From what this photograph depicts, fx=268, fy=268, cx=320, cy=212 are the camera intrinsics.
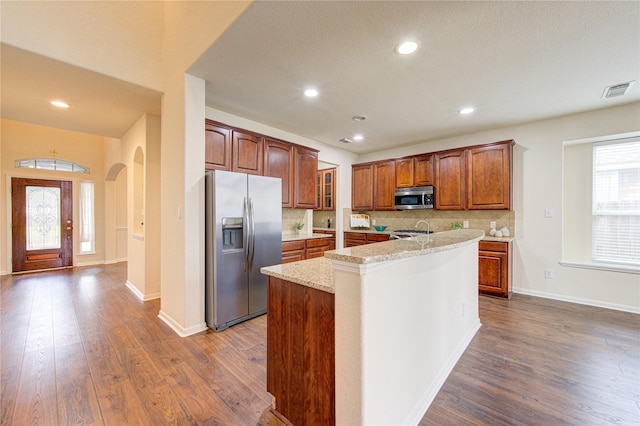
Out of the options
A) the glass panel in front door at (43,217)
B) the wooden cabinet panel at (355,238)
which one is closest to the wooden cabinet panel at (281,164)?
the wooden cabinet panel at (355,238)

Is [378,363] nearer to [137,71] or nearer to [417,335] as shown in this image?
[417,335]

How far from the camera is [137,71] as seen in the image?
9.60 ft

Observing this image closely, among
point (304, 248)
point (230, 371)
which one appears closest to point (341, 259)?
point (230, 371)

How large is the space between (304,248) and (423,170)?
8.55ft

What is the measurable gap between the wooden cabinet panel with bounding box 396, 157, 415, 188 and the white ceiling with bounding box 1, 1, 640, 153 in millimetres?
973

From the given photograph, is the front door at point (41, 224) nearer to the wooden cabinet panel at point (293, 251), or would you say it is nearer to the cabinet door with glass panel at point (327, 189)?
the wooden cabinet panel at point (293, 251)

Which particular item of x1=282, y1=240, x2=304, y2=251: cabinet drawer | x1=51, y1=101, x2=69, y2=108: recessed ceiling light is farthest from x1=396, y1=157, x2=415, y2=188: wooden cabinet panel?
x1=51, y1=101, x2=69, y2=108: recessed ceiling light

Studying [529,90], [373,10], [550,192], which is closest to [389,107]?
[529,90]

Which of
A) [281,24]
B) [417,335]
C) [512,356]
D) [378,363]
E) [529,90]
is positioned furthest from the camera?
[529,90]

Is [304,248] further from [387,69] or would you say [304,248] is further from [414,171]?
[387,69]

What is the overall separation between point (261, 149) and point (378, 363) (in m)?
3.34

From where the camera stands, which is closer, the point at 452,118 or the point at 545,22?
the point at 545,22

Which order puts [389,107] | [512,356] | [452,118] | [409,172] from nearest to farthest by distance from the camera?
[512,356] → [389,107] → [452,118] → [409,172]

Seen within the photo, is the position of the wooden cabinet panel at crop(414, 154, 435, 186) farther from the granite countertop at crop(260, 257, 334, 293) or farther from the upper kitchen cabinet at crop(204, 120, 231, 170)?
the granite countertop at crop(260, 257, 334, 293)
